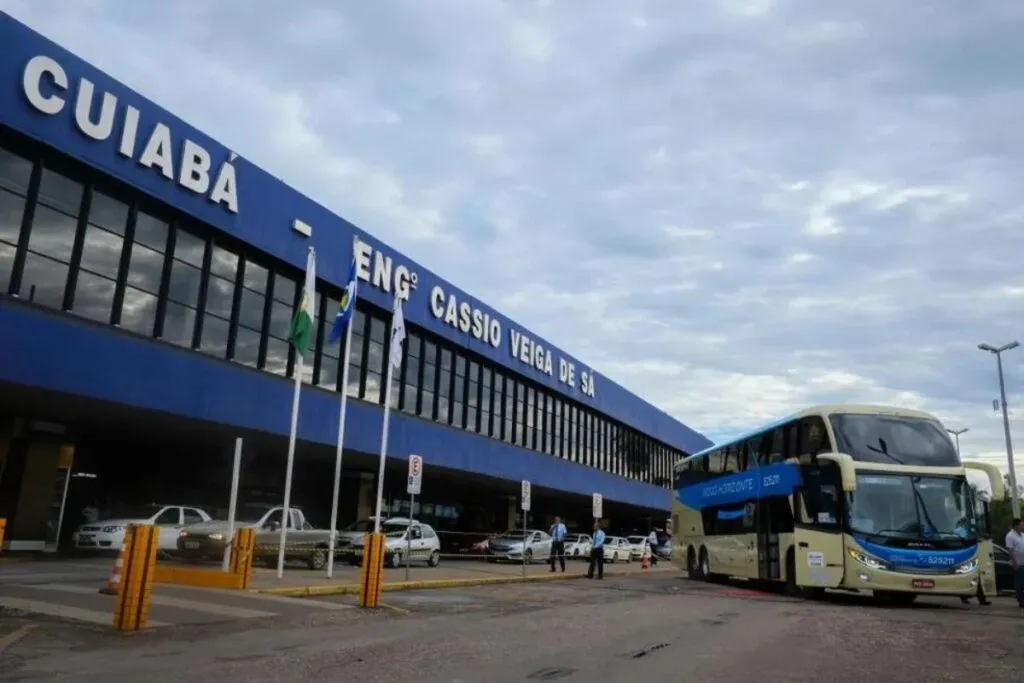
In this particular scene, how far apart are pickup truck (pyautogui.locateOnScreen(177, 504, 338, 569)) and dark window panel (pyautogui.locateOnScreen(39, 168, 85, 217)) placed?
808 centimetres

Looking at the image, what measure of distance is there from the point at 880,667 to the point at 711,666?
185 cm

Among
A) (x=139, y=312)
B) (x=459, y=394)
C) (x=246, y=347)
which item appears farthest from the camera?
(x=459, y=394)

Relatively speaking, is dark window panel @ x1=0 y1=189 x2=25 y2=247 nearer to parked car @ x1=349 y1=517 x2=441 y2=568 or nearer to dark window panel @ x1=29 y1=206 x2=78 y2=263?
dark window panel @ x1=29 y1=206 x2=78 y2=263

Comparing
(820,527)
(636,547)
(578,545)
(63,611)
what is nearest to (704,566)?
(820,527)

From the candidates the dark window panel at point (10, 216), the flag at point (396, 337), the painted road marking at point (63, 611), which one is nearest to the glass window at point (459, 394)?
the flag at point (396, 337)

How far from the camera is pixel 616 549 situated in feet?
144

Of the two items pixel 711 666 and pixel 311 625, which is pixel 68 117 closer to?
pixel 311 625

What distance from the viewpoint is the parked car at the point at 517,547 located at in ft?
109

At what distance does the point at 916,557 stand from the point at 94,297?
18.5m

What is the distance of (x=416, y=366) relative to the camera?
31.9 meters

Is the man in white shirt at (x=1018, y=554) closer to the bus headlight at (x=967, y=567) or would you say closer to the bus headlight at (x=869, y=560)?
the bus headlight at (x=967, y=567)

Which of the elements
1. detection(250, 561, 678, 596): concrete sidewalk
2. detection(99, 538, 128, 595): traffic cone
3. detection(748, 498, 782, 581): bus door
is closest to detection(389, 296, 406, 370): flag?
detection(250, 561, 678, 596): concrete sidewalk

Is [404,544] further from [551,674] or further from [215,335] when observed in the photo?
[551,674]

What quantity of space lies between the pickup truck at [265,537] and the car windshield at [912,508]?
12.0 meters
